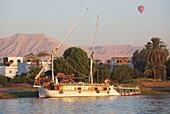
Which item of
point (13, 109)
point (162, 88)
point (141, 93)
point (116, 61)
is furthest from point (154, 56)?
point (13, 109)

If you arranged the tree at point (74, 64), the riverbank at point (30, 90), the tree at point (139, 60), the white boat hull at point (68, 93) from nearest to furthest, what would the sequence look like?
1. the white boat hull at point (68, 93)
2. the riverbank at point (30, 90)
3. the tree at point (74, 64)
4. the tree at point (139, 60)

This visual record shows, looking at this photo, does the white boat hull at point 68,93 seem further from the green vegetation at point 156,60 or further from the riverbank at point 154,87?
the green vegetation at point 156,60

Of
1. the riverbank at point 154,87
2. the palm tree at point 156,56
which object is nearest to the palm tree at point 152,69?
the palm tree at point 156,56

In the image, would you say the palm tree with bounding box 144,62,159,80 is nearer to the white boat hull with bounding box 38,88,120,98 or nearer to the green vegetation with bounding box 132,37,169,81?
the green vegetation with bounding box 132,37,169,81

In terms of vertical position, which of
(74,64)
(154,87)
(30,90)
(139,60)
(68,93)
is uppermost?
(139,60)

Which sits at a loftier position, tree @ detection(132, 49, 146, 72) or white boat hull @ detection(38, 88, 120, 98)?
tree @ detection(132, 49, 146, 72)

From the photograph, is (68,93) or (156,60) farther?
(156,60)

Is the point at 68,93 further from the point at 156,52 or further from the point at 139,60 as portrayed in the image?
the point at 139,60

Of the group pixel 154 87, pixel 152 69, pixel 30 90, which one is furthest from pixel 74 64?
pixel 30 90

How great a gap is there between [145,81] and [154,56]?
835 cm

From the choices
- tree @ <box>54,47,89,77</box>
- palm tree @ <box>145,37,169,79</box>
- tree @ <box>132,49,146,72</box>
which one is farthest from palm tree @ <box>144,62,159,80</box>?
tree @ <box>132,49,146,72</box>

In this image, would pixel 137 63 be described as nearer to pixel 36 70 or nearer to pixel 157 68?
pixel 157 68

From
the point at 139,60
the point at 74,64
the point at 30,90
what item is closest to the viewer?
the point at 30,90

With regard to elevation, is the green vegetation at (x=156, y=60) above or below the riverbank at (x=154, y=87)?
above
